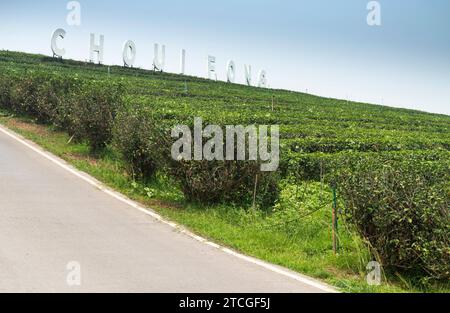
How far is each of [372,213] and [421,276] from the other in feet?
3.73

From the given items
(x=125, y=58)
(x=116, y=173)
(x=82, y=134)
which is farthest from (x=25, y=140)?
(x=125, y=58)

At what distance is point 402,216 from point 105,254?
437 centimetres

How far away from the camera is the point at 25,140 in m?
21.7

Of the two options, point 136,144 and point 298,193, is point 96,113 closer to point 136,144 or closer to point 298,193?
point 136,144

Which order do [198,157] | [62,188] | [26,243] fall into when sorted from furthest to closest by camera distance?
[62,188], [198,157], [26,243]

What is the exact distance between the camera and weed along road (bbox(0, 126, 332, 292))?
7.19m

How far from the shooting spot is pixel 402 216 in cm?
812

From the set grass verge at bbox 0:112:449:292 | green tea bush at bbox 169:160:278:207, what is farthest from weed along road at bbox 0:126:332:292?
green tea bush at bbox 169:160:278:207

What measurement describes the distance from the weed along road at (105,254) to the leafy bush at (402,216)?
1.39 m

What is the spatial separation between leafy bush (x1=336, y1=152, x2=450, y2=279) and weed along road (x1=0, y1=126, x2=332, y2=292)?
1386 mm

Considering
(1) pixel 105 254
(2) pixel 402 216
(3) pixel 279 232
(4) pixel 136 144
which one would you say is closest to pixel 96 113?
(4) pixel 136 144

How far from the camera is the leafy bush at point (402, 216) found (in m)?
7.84

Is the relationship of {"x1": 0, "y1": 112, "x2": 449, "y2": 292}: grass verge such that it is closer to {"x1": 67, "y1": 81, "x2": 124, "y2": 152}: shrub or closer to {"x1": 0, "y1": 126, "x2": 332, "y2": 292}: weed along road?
{"x1": 0, "y1": 126, "x2": 332, "y2": 292}: weed along road
